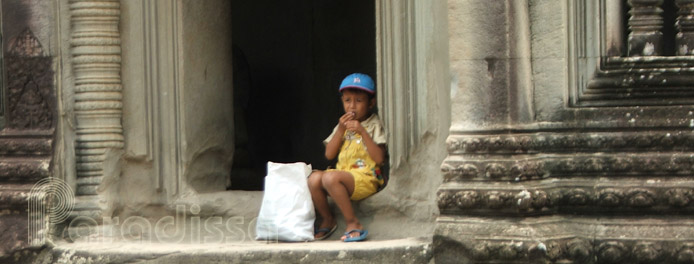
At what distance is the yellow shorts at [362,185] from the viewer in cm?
732

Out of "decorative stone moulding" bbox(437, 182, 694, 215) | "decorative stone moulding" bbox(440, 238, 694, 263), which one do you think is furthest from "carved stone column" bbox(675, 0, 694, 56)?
"decorative stone moulding" bbox(440, 238, 694, 263)

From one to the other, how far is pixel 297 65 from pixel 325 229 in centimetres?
281

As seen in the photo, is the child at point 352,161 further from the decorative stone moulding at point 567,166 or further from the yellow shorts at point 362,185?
the decorative stone moulding at point 567,166

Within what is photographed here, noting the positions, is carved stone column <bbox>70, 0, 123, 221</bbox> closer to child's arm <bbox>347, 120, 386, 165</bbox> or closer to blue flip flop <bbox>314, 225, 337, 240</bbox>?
blue flip flop <bbox>314, 225, 337, 240</bbox>

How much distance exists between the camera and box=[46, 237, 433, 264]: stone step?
6.79 m

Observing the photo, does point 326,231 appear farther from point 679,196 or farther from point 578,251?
point 679,196

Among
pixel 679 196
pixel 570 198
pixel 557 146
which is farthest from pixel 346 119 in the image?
pixel 679 196

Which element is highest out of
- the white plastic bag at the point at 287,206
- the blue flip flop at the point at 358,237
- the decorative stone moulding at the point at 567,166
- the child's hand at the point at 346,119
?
the child's hand at the point at 346,119

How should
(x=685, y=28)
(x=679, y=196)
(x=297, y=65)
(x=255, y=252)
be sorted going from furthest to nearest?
1. (x=297, y=65)
2. (x=255, y=252)
3. (x=685, y=28)
4. (x=679, y=196)

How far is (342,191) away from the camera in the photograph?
7.24 m

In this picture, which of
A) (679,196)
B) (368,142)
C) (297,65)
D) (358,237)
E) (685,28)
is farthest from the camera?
(297,65)

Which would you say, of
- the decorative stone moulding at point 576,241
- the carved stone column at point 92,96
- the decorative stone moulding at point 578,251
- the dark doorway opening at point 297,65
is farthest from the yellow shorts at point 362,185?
the dark doorway opening at point 297,65

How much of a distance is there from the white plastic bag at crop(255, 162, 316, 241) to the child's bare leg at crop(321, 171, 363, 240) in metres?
0.14

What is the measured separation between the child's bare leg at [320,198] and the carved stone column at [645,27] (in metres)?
1.80
